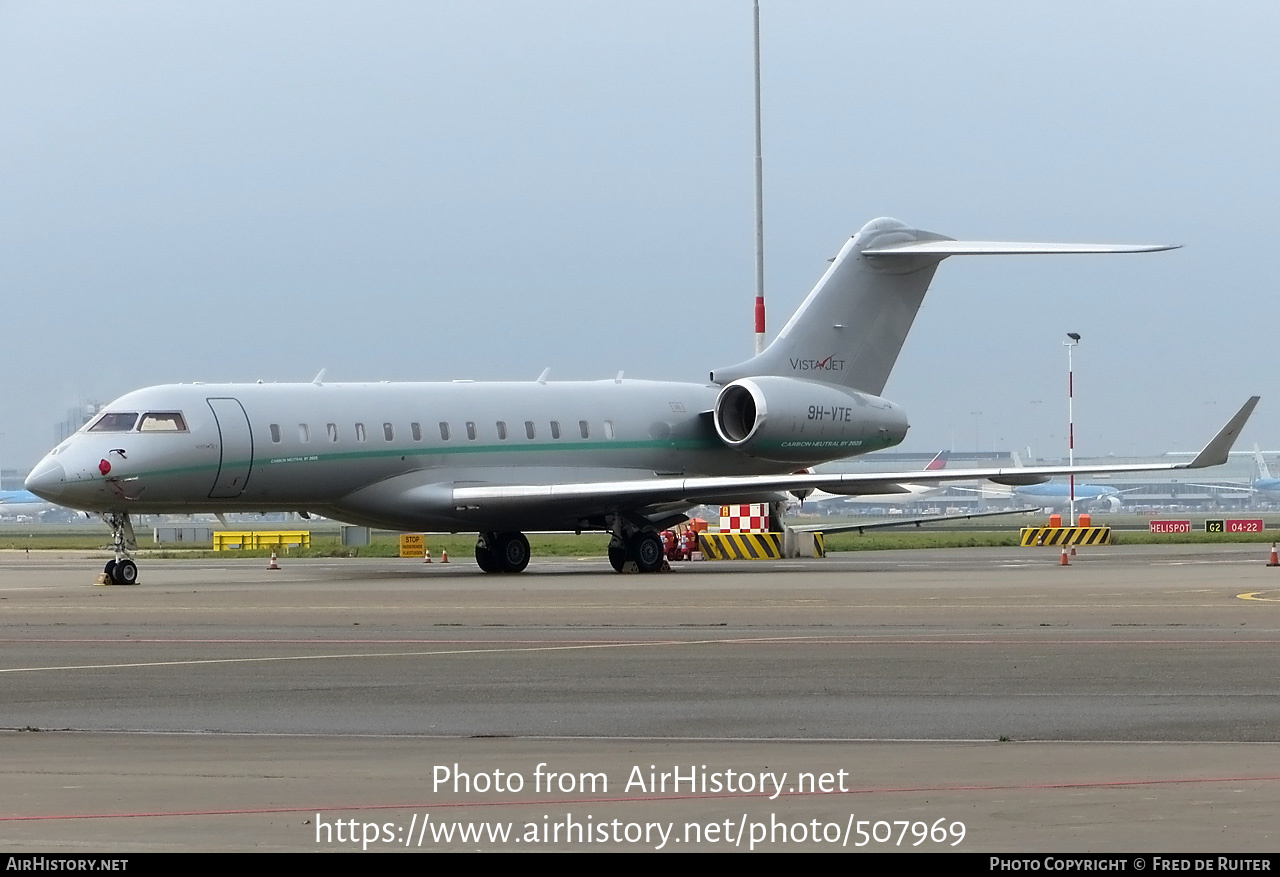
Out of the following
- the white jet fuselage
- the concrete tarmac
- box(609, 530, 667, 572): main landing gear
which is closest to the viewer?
the concrete tarmac

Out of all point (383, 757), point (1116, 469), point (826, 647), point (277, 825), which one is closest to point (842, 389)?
point (1116, 469)

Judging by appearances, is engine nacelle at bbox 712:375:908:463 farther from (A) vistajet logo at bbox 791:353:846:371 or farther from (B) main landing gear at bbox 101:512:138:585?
(B) main landing gear at bbox 101:512:138:585

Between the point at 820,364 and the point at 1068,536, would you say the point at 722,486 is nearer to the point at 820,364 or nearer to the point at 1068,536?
the point at 820,364

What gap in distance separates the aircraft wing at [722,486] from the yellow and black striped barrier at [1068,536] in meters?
16.7

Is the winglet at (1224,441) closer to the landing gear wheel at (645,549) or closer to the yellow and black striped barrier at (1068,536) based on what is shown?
the landing gear wheel at (645,549)

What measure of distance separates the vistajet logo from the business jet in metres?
0.05

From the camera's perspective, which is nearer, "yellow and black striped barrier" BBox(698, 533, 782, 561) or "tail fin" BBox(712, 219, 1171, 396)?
"tail fin" BBox(712, 219, 1171, 396)

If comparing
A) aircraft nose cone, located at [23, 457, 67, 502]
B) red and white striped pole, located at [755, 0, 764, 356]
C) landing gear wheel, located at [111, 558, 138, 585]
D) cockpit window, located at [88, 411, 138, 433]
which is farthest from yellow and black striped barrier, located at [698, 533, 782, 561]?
aircraft nose cone, located at [23, 457, 67, 502]

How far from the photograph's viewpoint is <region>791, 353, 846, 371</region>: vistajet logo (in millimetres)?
40250

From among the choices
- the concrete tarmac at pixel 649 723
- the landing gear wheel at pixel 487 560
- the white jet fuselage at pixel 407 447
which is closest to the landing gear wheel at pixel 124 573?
the white jet fuselage at pixel 407 447

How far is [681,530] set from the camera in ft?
156

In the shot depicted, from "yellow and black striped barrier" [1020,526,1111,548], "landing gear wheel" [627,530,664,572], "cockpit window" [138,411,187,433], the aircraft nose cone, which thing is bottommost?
"yellow and black striped barrier" [1020,526,1111,548]

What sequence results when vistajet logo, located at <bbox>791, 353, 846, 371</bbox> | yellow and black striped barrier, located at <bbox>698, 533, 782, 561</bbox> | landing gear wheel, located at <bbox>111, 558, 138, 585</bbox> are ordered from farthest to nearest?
yellow and black striped barrier, located at <bbox>698, 533, 782, 561</bbox>
vistajet logo, located at <bbox>791, 353, 846, 371</bbox>
landing gear wheel, located at <bbox>111, 558, 138, 585</bbox>

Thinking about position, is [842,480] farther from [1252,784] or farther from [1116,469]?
[1252,784]
